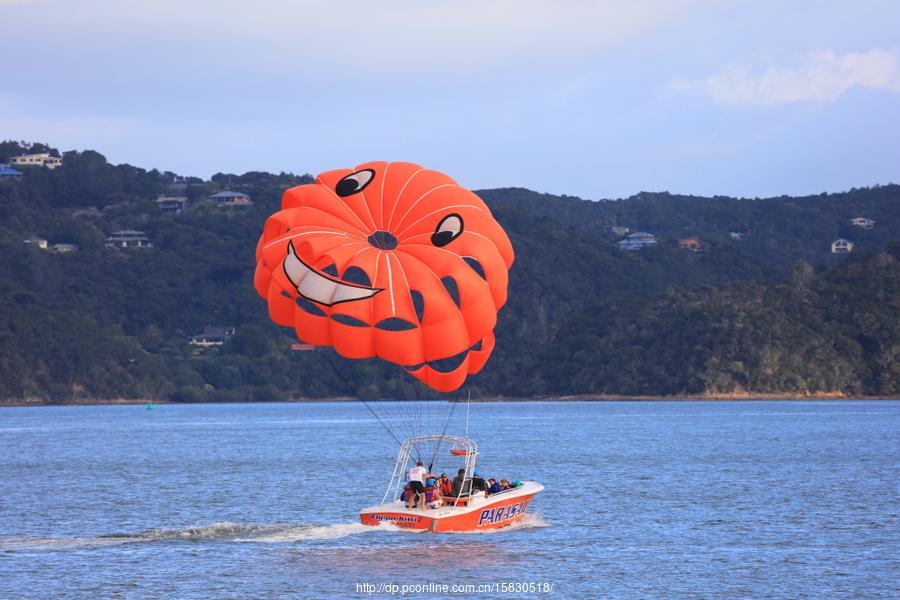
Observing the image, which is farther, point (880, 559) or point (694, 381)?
point (694, 381)

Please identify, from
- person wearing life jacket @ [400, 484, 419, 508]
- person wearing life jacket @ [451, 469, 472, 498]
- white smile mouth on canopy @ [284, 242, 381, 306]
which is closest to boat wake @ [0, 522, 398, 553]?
person wearing life jacket @ [400, 484, 419, 508]

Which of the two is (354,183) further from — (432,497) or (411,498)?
(432,497)

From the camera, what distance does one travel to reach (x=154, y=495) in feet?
175

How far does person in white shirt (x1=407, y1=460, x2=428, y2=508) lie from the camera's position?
3381 cm

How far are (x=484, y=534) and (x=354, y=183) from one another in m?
10.0

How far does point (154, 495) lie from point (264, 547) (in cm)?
1889

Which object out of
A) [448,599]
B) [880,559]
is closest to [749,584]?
[880,559]

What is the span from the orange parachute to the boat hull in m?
3.21

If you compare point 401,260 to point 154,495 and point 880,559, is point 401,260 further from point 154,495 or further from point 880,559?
point 154,495

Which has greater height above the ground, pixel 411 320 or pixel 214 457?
pixel 411 320

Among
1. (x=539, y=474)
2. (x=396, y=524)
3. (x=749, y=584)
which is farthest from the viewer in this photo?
(x=539, y=474)

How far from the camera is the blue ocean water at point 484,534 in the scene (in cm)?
3117

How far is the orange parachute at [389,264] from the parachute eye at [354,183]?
25 mm

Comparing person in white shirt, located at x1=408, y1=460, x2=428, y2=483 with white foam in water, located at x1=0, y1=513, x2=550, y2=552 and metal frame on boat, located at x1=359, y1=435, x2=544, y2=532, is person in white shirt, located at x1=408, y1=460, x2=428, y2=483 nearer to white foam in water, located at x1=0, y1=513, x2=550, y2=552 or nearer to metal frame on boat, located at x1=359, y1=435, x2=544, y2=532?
metal frame on boat, located at x1=359, y1=435, x2=544, y2=532
